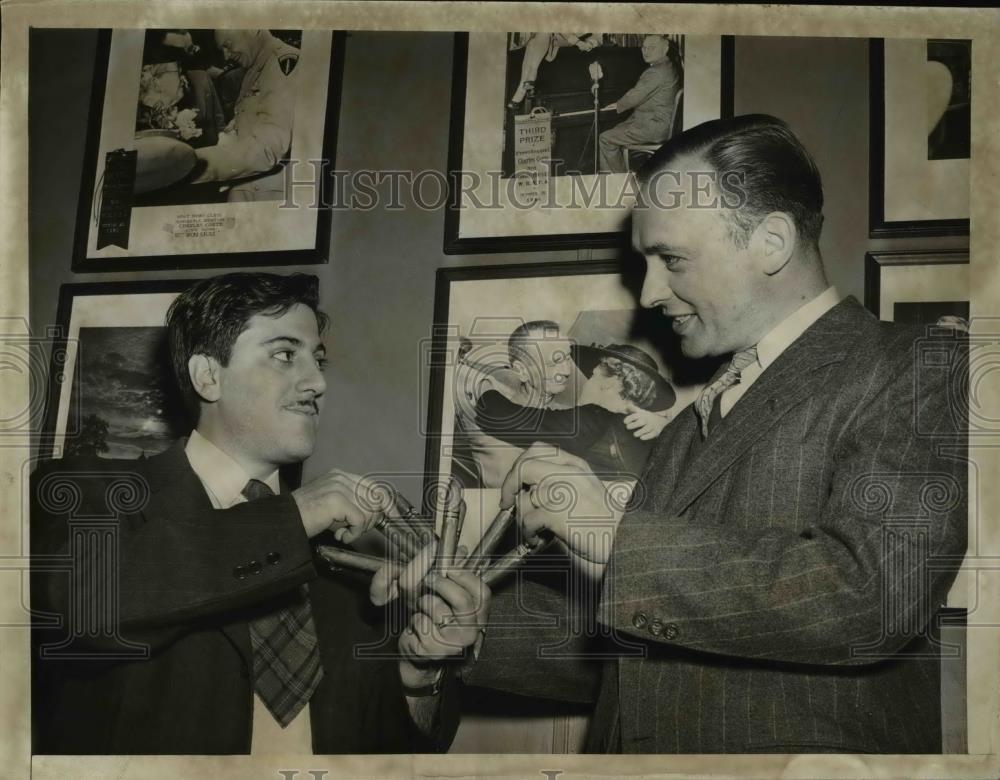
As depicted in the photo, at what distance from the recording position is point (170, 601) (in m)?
2.59

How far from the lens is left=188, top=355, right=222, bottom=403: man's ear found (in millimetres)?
2684

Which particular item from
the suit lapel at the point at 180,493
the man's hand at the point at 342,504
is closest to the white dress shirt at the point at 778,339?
the man's hand at the point at 342,504

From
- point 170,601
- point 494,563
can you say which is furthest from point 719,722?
point 170,601

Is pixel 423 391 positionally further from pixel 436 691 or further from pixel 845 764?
pixel 845 764

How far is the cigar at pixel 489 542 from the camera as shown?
2.63m

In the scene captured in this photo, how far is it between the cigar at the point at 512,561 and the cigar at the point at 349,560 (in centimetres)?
24

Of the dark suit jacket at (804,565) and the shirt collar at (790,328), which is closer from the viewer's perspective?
the dark suit jacket at (804,565)

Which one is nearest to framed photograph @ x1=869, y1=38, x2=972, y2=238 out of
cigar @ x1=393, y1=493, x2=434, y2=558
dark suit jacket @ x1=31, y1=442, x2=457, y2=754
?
cigar @ x1=393, y1=493, x2=434, y2=558

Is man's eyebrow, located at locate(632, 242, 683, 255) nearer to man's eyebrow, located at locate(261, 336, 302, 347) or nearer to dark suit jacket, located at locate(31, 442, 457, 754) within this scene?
man's eyebrow, located at locate(261, 336, 302, 347)

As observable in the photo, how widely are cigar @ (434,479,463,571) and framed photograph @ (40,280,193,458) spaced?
63cm

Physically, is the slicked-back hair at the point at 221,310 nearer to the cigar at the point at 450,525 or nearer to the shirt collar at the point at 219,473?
the shirt collar at the point at 219,473

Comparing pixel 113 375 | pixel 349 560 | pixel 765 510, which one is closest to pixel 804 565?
pixel 765 510

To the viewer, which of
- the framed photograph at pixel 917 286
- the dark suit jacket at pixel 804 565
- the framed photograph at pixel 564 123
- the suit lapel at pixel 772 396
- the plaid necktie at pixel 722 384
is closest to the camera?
the dark suit jacket at pixel 804 565

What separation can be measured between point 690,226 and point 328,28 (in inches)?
39.0
